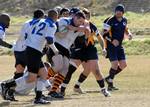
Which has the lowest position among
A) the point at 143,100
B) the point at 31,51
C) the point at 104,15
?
the point at 143,100

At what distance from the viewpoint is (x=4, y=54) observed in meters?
30.8

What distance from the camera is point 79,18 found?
47.0ft

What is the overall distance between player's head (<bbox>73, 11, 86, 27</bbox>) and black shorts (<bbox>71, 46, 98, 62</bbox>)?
0.77m

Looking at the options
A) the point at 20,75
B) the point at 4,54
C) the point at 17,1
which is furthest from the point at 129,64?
the point at 17,1

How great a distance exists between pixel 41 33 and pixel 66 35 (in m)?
1.50

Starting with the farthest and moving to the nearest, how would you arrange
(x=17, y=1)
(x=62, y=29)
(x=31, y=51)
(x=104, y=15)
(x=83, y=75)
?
(x=17, y=1), (x=104, y=15), (x=83, y=75), (x=62, y=29), (x=31, y=51)

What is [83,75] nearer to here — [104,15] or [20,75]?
[20,75]

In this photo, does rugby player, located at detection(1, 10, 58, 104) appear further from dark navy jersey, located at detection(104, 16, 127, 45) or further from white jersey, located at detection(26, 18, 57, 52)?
dark navy jersey, located at detection(104, 16, 127, 45)

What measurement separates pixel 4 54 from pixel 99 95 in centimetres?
1612

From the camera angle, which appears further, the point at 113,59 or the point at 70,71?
the point at 113,59

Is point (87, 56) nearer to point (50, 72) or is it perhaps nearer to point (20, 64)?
point (50, 72)

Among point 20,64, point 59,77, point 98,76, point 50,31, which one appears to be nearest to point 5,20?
point 20,64

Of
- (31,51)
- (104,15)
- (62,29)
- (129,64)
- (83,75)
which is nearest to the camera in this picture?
(31,51)

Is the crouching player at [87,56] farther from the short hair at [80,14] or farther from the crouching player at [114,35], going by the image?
the crouching player at [114,35]
